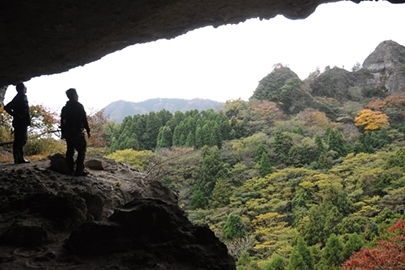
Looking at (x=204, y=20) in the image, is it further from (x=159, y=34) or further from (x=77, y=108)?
(x=77, y=108)

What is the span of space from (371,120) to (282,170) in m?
10.3

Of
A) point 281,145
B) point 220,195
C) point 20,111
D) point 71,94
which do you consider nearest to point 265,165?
point 281,145

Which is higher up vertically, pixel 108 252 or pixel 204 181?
pixel 108 252

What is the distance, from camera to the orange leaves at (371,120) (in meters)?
26.4

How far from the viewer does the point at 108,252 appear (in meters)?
3.54

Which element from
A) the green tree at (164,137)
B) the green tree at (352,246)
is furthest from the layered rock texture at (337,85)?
the green tree at (352,246)

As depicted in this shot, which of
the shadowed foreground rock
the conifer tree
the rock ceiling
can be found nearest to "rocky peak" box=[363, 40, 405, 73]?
the conifer tree

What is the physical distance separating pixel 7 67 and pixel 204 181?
16.1 m

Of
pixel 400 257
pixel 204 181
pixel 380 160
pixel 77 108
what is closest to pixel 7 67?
pixel 77 108

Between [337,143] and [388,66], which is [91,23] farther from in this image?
[388,66]

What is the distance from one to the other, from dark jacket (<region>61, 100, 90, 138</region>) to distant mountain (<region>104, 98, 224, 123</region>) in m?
48.3

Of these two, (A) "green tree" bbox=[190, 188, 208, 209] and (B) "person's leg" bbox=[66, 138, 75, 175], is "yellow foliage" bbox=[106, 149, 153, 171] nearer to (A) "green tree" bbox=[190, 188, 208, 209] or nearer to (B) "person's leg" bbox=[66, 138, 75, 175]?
(A) "green tree" bbox=[190, 188, 208, 209]

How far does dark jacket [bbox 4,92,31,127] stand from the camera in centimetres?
650

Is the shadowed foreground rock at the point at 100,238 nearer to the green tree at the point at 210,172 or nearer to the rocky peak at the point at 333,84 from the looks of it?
the green tree at the point at 210,172
